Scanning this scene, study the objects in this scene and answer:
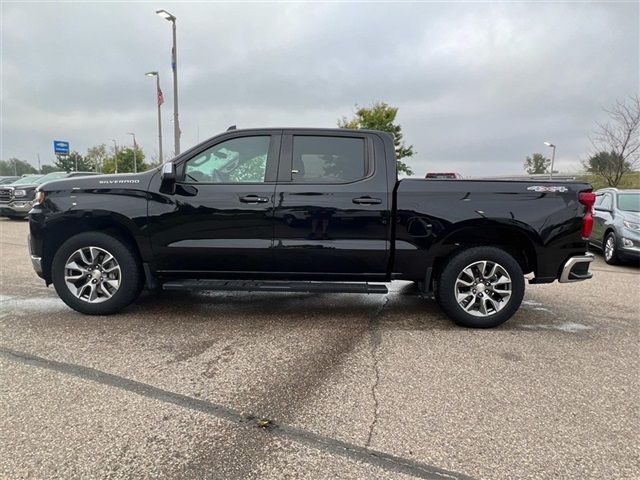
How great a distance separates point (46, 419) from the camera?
2.67 meters

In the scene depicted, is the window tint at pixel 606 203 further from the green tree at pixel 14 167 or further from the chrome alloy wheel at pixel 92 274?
the green tree at pixel 14 167

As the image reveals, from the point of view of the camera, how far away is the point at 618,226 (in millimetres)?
8664

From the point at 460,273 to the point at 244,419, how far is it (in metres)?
2.58

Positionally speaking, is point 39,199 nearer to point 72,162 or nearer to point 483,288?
point 483,288

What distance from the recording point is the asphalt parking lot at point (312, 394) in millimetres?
2342

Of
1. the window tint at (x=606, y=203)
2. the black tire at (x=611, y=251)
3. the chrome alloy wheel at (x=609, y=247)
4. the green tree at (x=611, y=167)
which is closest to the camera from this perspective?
the black tire at (x=611, y=251)

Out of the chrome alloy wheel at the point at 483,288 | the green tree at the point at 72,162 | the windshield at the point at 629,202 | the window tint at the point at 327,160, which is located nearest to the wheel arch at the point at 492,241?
the chrome alloy wheel at the point at 483,288

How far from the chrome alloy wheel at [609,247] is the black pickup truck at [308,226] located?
5.30m

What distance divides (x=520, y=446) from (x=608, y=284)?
5.46 m

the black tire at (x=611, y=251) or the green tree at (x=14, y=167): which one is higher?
the green tree at (x=14, y=167)

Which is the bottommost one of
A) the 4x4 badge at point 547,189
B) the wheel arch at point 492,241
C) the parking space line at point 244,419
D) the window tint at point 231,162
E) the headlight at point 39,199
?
the parking space line at point 244,419

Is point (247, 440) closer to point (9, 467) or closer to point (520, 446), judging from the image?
point (9, 467)

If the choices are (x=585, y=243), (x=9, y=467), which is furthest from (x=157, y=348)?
(x=585, y=243)

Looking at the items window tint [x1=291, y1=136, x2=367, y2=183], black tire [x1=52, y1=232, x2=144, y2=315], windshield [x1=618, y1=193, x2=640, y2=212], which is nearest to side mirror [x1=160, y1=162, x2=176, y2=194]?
black tire [x1=52, y1=232, x2=144, y2=315]
